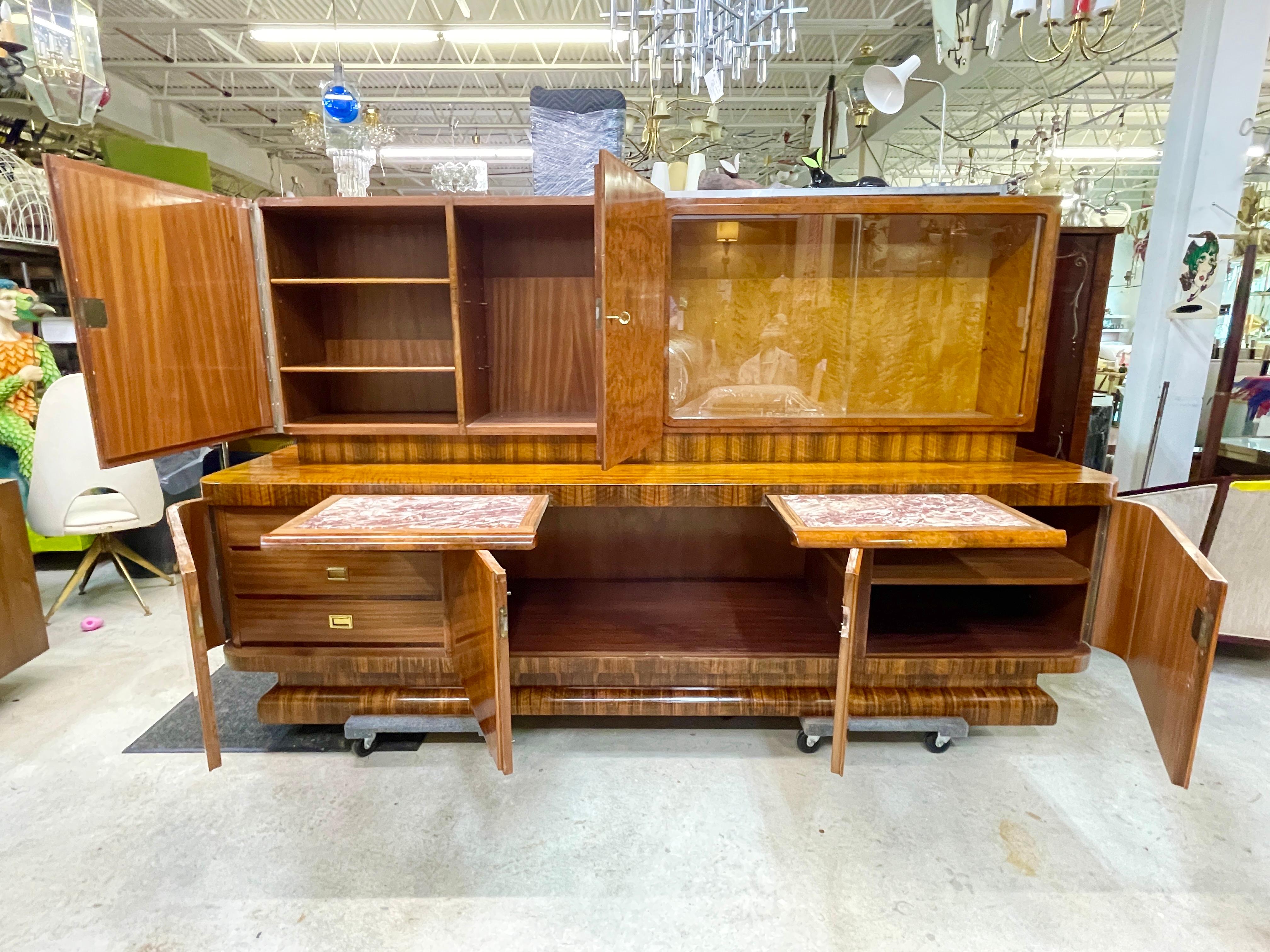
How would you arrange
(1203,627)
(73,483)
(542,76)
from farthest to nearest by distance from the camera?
(542,76) → (73,483) → (1203,627)

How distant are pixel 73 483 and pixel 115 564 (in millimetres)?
602

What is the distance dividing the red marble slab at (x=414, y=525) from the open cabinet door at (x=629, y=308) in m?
0.31

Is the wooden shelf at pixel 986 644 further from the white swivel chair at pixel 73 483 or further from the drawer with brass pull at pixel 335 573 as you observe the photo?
the white swivel chair at pixel 73 483

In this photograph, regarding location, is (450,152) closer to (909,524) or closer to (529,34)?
(529,34)

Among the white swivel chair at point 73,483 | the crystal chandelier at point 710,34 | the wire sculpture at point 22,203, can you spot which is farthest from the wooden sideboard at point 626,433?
the wire sculpture at point 22,203

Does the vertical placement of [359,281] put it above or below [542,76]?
below

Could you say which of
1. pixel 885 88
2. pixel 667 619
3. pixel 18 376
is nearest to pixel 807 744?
pixel 667 619

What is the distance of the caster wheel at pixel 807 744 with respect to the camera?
1.96 meters

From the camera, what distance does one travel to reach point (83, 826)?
5.56ft

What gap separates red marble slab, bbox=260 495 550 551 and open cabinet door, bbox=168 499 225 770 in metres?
0.17

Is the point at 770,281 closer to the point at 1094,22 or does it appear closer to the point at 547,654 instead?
the point at 547,654

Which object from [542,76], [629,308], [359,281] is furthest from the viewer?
[542,76]

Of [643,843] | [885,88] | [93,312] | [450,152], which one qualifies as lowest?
[643,843]

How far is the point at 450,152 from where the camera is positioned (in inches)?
275
